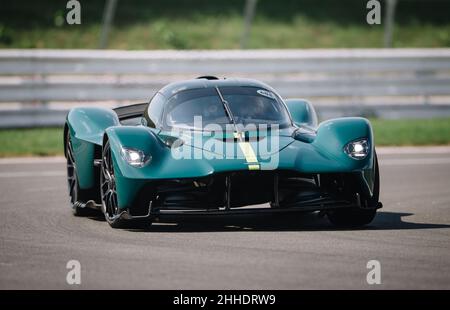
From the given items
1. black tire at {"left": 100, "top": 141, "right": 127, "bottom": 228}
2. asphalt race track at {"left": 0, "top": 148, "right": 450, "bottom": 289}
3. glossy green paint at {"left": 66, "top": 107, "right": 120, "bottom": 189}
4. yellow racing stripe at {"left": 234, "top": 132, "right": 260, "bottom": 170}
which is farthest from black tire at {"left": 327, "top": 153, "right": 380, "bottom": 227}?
glossy green paint at {"left": 66, "top": 107, "right": 120, "bottom": 189}

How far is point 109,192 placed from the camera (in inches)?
382

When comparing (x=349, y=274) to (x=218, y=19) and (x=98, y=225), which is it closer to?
(x=98, y=225)

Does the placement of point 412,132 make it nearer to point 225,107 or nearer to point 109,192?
point 225,107

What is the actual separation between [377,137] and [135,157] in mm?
9695

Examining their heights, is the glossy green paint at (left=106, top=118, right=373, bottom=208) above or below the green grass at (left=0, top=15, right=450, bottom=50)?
below

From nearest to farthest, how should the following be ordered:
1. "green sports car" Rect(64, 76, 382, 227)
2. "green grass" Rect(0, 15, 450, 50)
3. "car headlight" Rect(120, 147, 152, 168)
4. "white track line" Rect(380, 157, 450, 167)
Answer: "green sports car" Rect(64, 76, 382, 227), "car headlight" Rect(120, 147, 152, 168), "white track line" Rect(380, 157, 450, 167), "green grass" Rect(0, 15, 450, 50)

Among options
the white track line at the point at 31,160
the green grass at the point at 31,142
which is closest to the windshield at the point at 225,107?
the white track line at the point at 31,160

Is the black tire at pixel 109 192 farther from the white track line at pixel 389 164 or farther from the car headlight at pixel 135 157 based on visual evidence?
the white track line at pixel 389 164

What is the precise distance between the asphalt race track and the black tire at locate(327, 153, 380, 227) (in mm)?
110

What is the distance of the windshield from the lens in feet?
32.9

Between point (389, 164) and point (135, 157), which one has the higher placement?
point (135, 157)

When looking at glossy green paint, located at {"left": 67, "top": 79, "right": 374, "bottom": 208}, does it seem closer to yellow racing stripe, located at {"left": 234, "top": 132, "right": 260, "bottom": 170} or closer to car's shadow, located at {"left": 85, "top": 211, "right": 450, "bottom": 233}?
yellow racing stripe, located at {"left": 234, "top": 132, "right": 260, "bottom": 170}

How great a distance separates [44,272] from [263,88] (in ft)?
12.6

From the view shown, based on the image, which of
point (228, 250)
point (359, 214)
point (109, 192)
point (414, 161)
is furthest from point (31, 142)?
point (228, 250)
